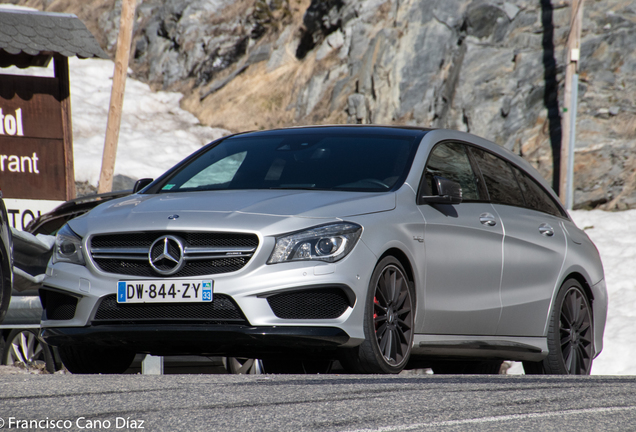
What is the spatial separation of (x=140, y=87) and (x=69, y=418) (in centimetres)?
3204

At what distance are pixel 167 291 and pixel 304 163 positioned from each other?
1608mm

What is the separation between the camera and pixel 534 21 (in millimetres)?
24922

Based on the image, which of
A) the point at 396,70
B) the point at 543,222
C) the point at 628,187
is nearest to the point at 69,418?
the point at 543,222

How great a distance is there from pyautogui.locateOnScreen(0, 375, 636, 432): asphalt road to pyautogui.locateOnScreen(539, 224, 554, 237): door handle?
2431 mm

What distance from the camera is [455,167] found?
6855 millimetres

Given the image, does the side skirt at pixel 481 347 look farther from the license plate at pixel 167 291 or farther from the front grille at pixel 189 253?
the license plate at pixel 167 291

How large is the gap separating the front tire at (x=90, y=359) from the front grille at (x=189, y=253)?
0.70 meters

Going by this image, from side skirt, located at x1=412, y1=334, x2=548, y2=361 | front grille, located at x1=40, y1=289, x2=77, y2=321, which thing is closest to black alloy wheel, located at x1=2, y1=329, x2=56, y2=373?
front grille, located at x1=40, y1=289, x2=77, y2=321

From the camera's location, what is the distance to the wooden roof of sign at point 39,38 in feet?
41.5

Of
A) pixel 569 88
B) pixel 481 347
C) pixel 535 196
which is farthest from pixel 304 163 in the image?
pixel 569 88

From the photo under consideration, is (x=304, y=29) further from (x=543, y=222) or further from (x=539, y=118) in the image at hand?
(x=543, y=222)

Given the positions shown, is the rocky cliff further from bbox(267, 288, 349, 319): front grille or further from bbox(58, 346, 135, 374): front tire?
bbox(267, 288, 349, 319): front grille

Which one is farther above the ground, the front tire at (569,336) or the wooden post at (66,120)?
the wooden post at (66,120)

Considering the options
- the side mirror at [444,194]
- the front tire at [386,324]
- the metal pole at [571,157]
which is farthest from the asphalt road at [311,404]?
the metal pole at [571,157]
